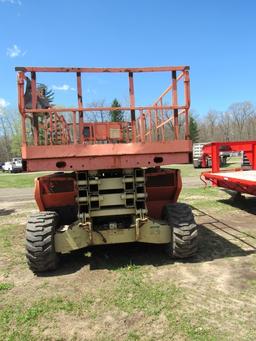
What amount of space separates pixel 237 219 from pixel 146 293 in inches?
188

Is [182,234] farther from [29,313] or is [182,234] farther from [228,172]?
[228,172]

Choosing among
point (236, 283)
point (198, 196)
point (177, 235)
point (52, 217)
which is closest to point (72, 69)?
point (52, 217)

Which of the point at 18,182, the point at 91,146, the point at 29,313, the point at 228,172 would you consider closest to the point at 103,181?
the point at 91,146

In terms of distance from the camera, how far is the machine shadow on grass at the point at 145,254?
5.56 m

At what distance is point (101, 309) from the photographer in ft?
13.4

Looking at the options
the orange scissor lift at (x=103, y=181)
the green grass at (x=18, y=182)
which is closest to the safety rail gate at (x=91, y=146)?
the orange scissor lift at (x=103, y=181)

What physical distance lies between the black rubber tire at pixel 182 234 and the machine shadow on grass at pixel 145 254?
0.56 ft

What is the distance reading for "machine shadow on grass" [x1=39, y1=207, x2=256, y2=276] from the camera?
5.56 m

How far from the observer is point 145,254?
19.7ft

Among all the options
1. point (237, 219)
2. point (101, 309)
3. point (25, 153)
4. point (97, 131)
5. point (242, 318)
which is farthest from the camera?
point (237, 219)

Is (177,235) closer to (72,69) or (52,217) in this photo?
(52,217)

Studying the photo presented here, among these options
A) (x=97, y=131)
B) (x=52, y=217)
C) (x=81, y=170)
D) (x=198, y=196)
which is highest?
(x=97, y=131)

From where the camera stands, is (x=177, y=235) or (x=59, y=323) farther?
(x=177, y=235)

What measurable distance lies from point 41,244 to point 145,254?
1.72m
